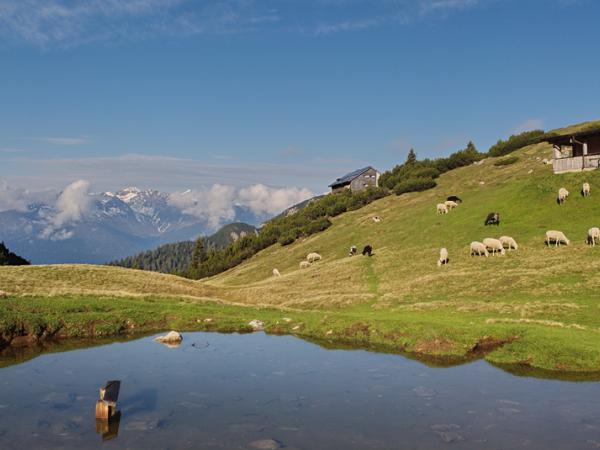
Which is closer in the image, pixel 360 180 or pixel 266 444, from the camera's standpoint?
pixel 266 444

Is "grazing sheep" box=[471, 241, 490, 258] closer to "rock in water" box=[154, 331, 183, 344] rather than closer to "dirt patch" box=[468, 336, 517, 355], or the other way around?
"dirt patch" box=[468, 336, 517, 355]

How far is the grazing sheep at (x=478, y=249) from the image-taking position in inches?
2199

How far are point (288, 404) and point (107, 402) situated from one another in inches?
281

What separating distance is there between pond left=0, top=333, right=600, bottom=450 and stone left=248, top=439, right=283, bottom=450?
34 mm

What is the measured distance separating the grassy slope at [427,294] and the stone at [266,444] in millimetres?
15989

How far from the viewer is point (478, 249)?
5647 cm

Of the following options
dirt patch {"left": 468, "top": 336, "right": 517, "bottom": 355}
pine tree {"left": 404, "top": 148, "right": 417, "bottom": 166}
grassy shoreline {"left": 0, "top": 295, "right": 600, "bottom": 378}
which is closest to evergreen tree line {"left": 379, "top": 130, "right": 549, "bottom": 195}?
pine tree {"left": 404, "top": 148, "right": 417, "bottom": 166}

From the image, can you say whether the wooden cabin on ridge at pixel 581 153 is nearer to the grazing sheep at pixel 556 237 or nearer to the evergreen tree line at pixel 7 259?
the grazing sheep at pixel 556 237

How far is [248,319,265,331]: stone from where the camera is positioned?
39906mm

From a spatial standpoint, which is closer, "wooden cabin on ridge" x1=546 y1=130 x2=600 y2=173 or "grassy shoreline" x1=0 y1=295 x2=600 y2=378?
"grassy shoreline" x1=0 y1=295 x2=600 y2=378

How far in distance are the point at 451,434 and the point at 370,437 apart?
9.48ft

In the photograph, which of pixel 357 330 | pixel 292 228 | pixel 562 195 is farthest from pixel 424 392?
pixel 292 228

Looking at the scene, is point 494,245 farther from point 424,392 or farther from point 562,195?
point 424,392

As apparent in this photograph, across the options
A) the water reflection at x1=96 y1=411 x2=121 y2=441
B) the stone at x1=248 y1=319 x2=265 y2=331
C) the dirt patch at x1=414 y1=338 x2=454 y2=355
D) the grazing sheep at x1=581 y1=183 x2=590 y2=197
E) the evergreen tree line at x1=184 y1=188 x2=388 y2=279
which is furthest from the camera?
the evergreen tree line at x1=184 y1=188 x2=388 y2=279
